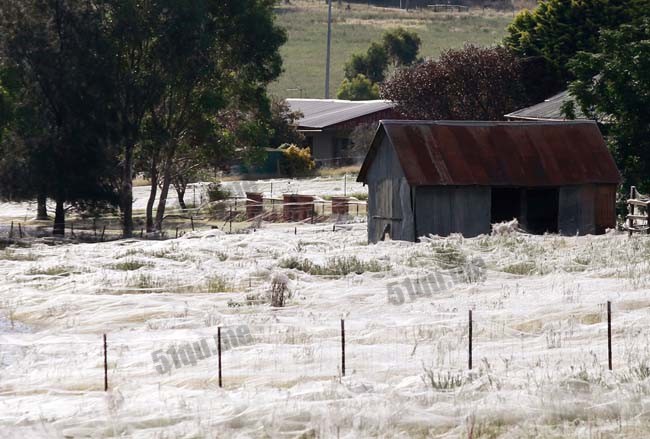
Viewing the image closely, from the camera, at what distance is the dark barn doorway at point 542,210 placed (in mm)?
34875

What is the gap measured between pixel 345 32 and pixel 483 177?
109 meters

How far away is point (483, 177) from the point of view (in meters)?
33.1

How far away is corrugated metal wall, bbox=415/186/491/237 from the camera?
108ft

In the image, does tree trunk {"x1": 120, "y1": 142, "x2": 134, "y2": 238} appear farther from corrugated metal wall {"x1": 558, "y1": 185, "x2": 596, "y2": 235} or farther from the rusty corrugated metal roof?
corrugated metal wall {"x1": 558, "y1": 185, "x2": 596, "y2": 235}

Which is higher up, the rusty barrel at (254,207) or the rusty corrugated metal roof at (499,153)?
the rusty corrugated metal roof at (499,153)

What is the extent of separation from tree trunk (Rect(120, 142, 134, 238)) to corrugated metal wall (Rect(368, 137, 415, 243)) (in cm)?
1323

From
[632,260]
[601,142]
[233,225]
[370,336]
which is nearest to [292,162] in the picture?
A: [233,225]

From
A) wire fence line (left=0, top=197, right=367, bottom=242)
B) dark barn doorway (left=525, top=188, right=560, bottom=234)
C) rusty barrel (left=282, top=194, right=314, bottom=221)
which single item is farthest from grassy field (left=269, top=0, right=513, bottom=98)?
dark barn doorway (left=525, top=188, right=560, bottom=234)

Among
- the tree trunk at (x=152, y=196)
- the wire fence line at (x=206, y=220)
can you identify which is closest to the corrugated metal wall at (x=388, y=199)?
the wire fence line at (x=206, y=220)

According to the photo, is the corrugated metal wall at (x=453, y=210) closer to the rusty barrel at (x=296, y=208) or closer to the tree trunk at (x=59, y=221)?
the rusty barrel at (x=296, y=208)

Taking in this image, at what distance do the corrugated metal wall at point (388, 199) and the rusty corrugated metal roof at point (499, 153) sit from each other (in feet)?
1.20

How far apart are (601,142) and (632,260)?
12.2 meters

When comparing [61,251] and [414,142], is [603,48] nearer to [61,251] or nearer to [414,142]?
[414,142]

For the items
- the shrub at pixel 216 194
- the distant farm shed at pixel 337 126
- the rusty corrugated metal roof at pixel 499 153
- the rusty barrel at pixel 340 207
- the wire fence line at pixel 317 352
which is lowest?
the wire fence line at pixel 317 352
